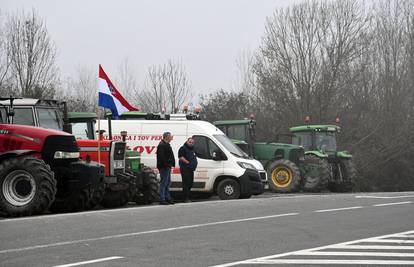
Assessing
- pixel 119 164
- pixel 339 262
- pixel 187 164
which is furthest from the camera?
pixel 187 164

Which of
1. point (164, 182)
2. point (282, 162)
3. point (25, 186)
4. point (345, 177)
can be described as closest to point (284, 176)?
point (282, 162)

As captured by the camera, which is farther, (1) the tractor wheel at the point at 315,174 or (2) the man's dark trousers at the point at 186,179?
(1) the tractor wheel at the point at 315,174

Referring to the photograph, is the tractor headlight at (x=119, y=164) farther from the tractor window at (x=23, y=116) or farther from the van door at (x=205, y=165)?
the van door at (x=205, y=165)

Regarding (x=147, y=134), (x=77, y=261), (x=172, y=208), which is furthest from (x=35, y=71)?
(x=77, y=261)

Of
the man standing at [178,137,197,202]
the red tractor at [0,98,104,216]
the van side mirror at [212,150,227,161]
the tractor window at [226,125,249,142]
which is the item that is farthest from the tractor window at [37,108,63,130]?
the tractor window at [226,125,249,142]

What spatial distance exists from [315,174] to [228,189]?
8256 millimetres

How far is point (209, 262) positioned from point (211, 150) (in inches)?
499

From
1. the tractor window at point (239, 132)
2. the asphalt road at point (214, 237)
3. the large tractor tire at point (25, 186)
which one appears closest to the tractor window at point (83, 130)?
the asphalt road at point (214, 237)

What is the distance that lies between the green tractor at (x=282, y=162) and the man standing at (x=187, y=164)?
22.4 ft

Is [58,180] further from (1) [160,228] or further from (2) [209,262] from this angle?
(2) [209,262]

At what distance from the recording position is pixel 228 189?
21.0 meters

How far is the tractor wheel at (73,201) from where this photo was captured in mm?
16578

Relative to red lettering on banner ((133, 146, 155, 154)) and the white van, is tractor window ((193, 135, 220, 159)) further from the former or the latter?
red lettering on banner ((133, 146, 155, 154))

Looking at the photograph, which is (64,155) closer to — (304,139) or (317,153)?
(317,153)
